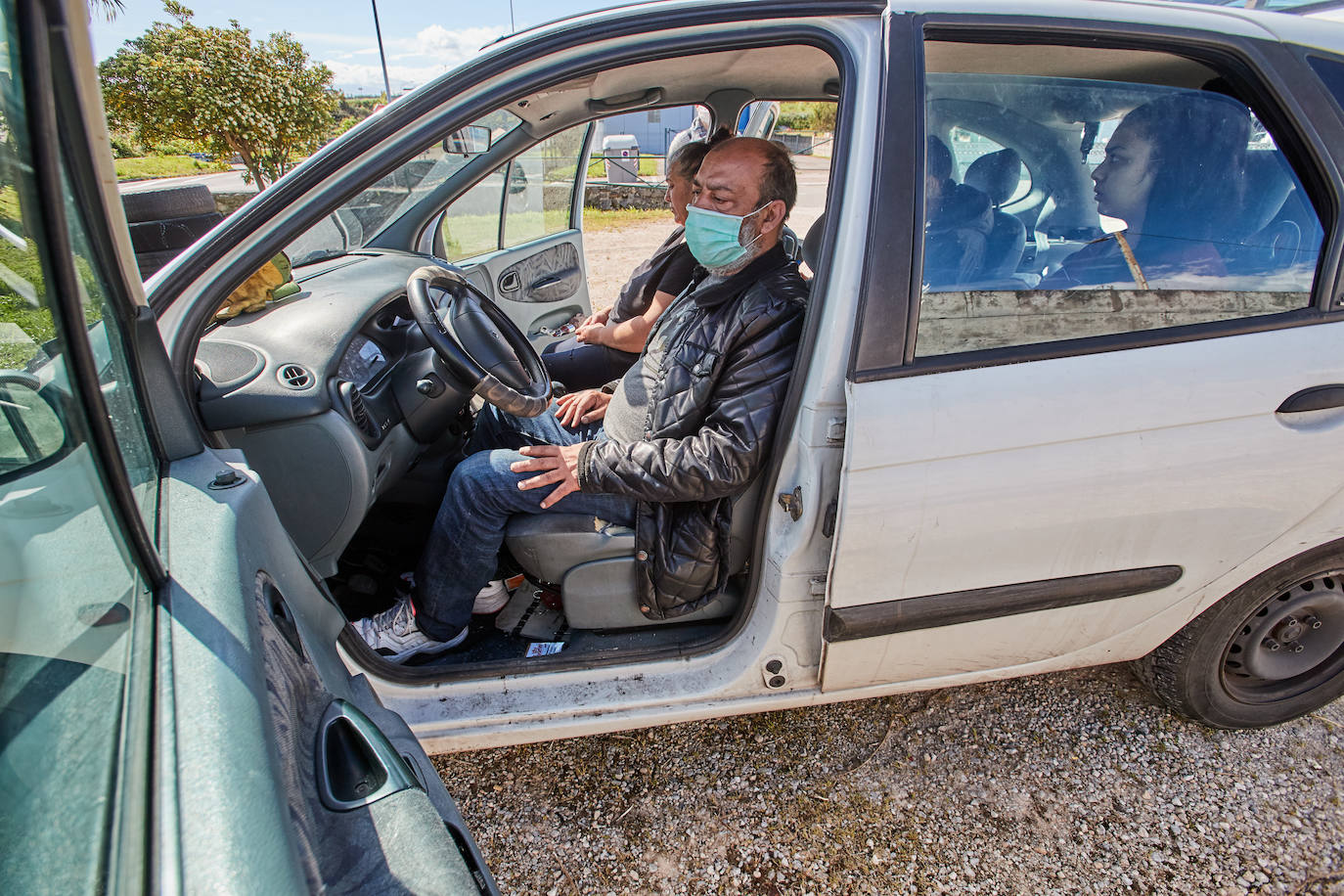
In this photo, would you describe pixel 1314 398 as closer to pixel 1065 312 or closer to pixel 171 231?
pixel 1065 312

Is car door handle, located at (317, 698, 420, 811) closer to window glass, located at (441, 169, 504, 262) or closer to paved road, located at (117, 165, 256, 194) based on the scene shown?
paved road, located at (117, 165, 256, 194)

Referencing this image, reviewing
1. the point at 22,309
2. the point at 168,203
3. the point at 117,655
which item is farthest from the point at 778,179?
the point at 117,655

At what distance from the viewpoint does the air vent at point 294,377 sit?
168 cm

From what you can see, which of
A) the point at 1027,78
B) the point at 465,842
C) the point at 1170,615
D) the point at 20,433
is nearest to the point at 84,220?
the point at 20,433

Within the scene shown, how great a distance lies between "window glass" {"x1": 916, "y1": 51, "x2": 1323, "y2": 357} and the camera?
1414 millimetres

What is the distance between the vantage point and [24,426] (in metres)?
0.79

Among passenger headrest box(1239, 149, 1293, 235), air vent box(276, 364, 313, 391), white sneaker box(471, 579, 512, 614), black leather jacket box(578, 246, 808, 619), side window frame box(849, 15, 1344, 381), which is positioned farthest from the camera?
white sneaker box(471, 579, 512, 614)

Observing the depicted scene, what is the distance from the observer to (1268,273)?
4.78 feet

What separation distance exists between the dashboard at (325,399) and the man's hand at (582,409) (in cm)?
31

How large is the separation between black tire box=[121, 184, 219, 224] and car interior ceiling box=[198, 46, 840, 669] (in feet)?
0.91

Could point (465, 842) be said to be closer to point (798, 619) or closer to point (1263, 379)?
point (798, 619)

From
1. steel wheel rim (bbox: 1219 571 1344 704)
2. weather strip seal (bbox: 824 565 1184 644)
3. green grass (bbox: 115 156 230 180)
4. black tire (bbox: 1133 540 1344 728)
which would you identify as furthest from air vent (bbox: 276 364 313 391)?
green grass (bbox: 115 156 230 180)

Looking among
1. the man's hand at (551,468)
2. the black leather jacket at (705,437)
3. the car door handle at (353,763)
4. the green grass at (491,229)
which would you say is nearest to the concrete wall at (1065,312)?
the black leather jacket at (705,437)

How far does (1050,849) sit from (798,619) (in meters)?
0.82
